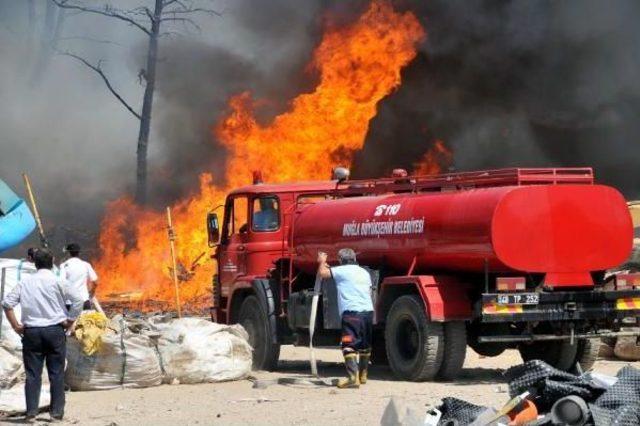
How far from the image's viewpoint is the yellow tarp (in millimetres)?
12227

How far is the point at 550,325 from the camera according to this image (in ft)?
41.8

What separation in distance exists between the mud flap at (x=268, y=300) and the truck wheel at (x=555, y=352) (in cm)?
321

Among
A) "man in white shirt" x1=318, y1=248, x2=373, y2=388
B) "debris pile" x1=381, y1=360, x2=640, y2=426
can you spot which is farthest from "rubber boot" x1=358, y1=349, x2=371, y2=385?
"debris pile" x1=381, y1=360, x2=640, y2=426

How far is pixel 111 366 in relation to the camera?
1249 cm

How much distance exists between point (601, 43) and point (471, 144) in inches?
135

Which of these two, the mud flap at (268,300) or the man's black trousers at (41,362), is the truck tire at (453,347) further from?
the man's black trousers at (41,362)

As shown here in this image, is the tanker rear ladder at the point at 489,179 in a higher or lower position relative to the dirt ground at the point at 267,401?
higher

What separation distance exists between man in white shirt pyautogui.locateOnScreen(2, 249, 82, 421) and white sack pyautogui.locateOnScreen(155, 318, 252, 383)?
2.65 m

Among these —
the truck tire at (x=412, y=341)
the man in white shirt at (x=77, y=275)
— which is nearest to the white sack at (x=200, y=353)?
the man in white shirt at (x=77, y=275)

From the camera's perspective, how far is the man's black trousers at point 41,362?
10173 mm

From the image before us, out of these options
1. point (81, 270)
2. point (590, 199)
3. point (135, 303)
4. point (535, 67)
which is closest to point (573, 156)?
point (535, 67)

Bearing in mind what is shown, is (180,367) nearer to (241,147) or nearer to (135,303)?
(135,303)

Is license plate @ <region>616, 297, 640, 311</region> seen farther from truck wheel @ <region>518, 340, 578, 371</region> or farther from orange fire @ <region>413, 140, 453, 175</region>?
orange fire @ <region>413, 140, 453, 175</region>

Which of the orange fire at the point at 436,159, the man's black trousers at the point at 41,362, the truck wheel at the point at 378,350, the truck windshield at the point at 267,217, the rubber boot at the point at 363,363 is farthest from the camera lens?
the orange fire at the point at 436,159
